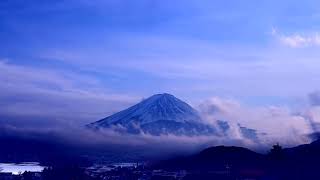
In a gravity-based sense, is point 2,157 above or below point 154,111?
below

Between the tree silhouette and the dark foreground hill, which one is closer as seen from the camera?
the dark foreground hill

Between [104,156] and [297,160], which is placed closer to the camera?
[297,160]

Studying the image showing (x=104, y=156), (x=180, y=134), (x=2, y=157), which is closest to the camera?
(x=2, y=157)

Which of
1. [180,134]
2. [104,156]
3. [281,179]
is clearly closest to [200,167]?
[281,179]

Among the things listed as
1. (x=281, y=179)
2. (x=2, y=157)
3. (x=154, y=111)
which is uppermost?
(x=154, y=111)

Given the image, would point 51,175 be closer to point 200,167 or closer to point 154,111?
point 200,167

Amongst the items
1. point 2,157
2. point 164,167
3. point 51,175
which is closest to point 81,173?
point 51,175

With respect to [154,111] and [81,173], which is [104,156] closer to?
[81,173]

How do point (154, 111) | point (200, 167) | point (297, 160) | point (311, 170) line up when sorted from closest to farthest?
point (311, 170), point (297, 160), point (200, 167), point (154, 111)

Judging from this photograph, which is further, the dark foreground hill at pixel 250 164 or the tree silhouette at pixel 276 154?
the tree silhouette at pixel 276 154
